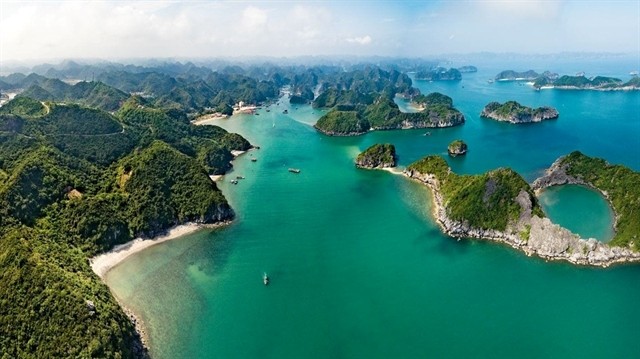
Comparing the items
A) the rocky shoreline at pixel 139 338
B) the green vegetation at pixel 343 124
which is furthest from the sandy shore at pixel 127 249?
the green vegetation at pixel 343 124

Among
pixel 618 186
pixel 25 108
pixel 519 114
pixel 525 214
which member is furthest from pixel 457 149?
pixel 25 108

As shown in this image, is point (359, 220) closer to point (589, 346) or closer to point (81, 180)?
point (589, 346)

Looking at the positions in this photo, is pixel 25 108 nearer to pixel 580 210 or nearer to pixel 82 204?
pixel 82 204

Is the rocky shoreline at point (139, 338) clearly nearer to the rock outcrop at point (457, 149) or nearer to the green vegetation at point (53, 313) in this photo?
the green vegetation at point (53, 313)

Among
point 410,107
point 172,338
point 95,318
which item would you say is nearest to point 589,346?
point 172,338

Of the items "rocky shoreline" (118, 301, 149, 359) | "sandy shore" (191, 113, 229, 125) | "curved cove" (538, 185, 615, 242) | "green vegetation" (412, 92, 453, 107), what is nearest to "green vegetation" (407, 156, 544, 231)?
"curved cove" (538, 185, 615, 242)

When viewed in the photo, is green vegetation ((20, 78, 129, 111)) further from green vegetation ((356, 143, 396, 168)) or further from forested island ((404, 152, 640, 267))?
forested island ((404, 152, 640, 267))
